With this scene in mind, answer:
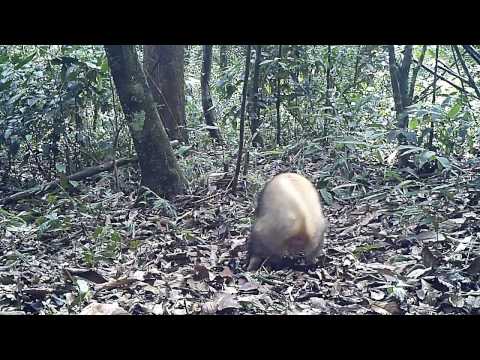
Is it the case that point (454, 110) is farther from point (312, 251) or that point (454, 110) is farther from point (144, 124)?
point (144, 124)

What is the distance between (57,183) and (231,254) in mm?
1294

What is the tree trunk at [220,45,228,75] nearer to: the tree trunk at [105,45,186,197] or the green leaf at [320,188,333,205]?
the tree trunk at [105,45,186,197]

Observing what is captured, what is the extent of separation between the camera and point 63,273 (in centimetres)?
238

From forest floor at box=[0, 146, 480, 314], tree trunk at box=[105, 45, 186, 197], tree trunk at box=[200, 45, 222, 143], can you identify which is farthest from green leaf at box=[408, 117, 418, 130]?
tree trunk at box=[200, 45, 222, 143]

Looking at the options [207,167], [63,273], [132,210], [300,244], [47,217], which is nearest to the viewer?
[63,273]

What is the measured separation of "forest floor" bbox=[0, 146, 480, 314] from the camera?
2.10 metres

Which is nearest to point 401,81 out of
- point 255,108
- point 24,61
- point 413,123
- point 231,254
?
point 413,123

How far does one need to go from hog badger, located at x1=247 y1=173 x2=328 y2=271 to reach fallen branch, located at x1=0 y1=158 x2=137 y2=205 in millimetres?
1377

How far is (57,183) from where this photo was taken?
357cm
